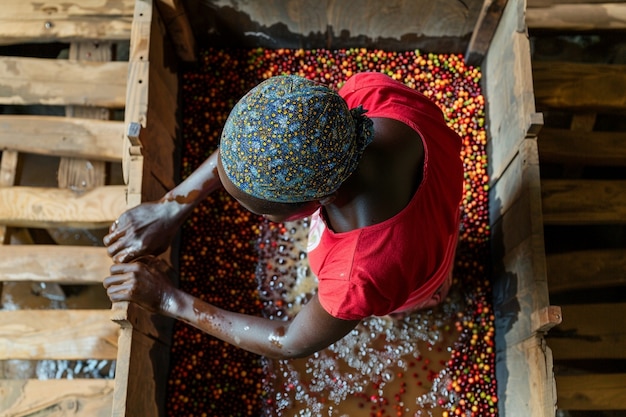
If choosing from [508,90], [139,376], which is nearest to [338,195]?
[139,376]

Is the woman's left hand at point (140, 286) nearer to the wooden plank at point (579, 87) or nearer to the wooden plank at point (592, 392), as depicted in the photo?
the wooden plank at point (592, 392)

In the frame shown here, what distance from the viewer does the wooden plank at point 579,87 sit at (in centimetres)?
226

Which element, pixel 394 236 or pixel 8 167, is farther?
pixel 8 167

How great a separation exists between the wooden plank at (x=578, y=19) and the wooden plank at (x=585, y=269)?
3.00 feet

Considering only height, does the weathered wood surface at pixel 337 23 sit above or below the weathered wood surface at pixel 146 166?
above

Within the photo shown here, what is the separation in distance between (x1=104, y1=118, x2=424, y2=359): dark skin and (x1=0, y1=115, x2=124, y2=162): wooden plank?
0.48 m

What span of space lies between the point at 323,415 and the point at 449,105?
4.37ft

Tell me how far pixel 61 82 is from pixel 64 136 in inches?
9.1

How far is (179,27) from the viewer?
223 centimetres

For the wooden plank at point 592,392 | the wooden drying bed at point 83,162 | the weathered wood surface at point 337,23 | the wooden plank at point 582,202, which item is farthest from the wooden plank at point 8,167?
the wooden plank at point 592,392

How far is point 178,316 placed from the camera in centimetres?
177

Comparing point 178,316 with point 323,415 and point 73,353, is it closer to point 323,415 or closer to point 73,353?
point 73,353

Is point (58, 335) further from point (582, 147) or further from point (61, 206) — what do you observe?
point (582, 147)

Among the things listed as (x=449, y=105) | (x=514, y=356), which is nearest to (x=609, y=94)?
(x=449, y=105)
